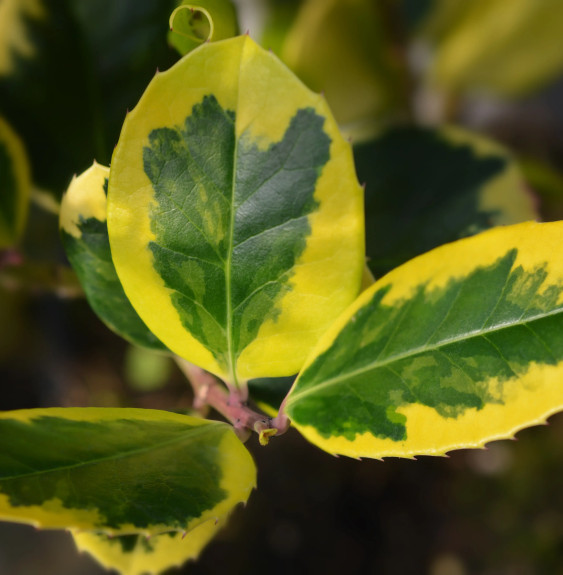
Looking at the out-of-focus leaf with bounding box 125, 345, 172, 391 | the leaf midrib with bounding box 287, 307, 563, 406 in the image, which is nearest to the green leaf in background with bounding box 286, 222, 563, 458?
the leaf midrib with bounding box 287, 307, 563, 406

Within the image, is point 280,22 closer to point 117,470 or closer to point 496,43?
point 496,43

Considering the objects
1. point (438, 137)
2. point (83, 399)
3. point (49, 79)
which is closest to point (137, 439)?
point (49, 79)

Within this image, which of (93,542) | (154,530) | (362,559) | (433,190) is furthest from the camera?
(362,559)

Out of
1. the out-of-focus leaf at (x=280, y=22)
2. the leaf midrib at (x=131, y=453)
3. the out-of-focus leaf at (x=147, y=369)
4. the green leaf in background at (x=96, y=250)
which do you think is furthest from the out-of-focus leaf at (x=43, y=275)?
the out-of-focus leaf at (x=147, y=369)

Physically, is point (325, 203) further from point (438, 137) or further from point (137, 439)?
point (438, 137)

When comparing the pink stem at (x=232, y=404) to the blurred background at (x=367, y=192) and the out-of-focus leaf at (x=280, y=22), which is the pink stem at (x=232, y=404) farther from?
the out-of-focus leaf at (x=280, y=22)

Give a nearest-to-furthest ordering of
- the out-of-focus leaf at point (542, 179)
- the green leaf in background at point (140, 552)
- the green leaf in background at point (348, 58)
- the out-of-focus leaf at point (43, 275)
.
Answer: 1. the green leaf in background at point (140, 552)
2. the out-of-focus leaf at point (43, 275)
3. the green leaf in background at point (348, 58)
4. the out-of-focus leaf at point (542, 179)

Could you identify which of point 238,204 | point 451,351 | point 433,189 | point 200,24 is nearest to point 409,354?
point 451,351
